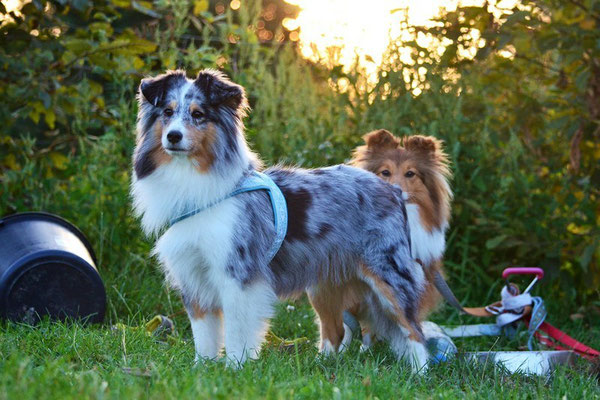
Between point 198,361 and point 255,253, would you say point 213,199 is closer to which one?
point 255,253

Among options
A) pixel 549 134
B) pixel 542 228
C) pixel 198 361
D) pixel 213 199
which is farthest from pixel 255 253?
pixel 549 134

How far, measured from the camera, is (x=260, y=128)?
7340 millimetres

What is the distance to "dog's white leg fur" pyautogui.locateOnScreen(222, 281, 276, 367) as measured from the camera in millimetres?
3898

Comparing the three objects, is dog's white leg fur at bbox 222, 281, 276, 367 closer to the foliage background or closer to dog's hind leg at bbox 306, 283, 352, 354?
dog's hind leg at bbox 306, 283, 352, 354

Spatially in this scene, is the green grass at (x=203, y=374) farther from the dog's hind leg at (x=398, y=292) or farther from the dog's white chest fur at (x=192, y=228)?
the dog's white chest fur at (x=192, y=228)

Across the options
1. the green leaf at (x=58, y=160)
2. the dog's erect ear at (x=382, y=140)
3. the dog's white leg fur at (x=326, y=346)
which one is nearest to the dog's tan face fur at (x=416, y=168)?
the dog's erect ear at (x=382, y=140)

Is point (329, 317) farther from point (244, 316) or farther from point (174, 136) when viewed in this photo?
point (174, 136)

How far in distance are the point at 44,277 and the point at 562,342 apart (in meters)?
3.70

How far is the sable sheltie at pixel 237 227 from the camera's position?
3.92 metres

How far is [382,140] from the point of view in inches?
217

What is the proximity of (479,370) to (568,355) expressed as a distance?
3.45ft

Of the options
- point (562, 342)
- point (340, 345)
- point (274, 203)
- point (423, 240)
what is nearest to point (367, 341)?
point (340, 345)

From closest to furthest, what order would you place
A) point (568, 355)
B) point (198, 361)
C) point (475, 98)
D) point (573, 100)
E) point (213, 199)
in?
point (198, 361), point (213, 199), point (568, 355), point (573, 100), point (475, 98)

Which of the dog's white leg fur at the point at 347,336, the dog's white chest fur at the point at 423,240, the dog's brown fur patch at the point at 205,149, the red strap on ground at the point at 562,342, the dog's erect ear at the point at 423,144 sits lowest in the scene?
the red strap on ground at the point at 562,342
